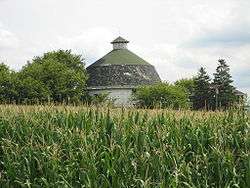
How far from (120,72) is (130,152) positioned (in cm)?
8800

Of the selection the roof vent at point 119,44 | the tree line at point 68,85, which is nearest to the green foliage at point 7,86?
the tree line at point 68,85

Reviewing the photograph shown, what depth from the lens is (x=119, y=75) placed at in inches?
3792

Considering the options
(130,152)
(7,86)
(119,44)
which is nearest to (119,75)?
(119,44)

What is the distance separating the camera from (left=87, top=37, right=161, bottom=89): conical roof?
310 feet

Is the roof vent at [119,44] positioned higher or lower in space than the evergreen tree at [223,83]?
higher

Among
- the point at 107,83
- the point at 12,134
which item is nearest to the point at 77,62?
the point at 107,83

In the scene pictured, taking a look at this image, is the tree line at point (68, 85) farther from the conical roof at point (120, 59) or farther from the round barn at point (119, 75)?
the conical roof at point (120, 59)

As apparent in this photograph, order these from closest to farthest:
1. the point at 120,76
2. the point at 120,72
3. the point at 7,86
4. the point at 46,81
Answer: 1. the point at 7,86
2. the point at 46,81
3. the point at 120,76
4. the point at 120,72

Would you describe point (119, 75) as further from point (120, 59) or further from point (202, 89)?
point (202, 89)

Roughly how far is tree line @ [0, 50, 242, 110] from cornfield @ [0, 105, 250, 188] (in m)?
51.4

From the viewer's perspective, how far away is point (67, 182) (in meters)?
8.54

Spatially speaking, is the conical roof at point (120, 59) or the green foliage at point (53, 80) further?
the conical roof at point (120, 59)

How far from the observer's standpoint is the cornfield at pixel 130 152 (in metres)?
8.20

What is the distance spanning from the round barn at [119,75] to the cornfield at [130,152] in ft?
256
